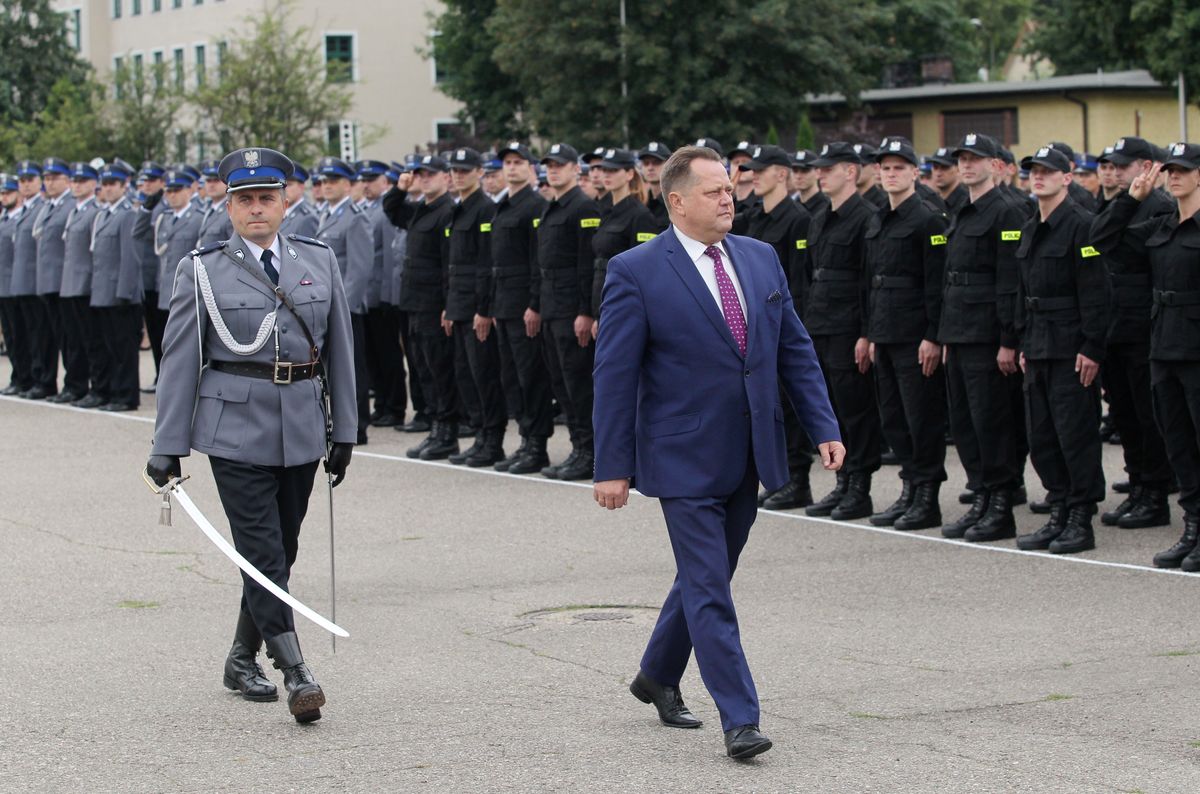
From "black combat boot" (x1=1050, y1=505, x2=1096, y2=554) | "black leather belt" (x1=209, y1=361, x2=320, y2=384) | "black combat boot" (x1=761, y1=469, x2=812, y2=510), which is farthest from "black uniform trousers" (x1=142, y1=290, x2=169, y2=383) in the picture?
"black leather belt" (x1=209, y1=361, x2=320, y2=384)

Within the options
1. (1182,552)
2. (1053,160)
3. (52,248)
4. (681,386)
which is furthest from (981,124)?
(681,386)

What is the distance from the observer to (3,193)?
23.9 metres

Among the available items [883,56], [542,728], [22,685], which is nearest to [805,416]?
[542,728]

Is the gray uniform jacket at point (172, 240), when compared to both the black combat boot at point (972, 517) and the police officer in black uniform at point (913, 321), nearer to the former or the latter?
the police officer in black uniform at point (913, 321)

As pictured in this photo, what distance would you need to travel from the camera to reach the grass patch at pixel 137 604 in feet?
31.0

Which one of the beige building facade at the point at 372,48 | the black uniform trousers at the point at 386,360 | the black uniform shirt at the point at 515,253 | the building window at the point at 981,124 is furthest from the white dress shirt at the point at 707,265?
the beige building facade at the point at 372,48

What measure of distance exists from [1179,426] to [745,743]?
205 inches

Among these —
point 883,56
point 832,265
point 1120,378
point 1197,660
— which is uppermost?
point 883,56

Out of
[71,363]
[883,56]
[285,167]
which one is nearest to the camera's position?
[285,167]

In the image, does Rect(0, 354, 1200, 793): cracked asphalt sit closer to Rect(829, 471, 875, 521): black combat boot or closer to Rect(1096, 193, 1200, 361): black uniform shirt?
Rect(829, 471, 875, 521): black combat boot

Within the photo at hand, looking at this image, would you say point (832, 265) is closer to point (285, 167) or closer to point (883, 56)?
point (285, 167)

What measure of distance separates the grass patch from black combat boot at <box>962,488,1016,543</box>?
4.62 m

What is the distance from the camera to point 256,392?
7.30m

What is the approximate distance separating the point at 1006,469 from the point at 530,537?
2817 mm
